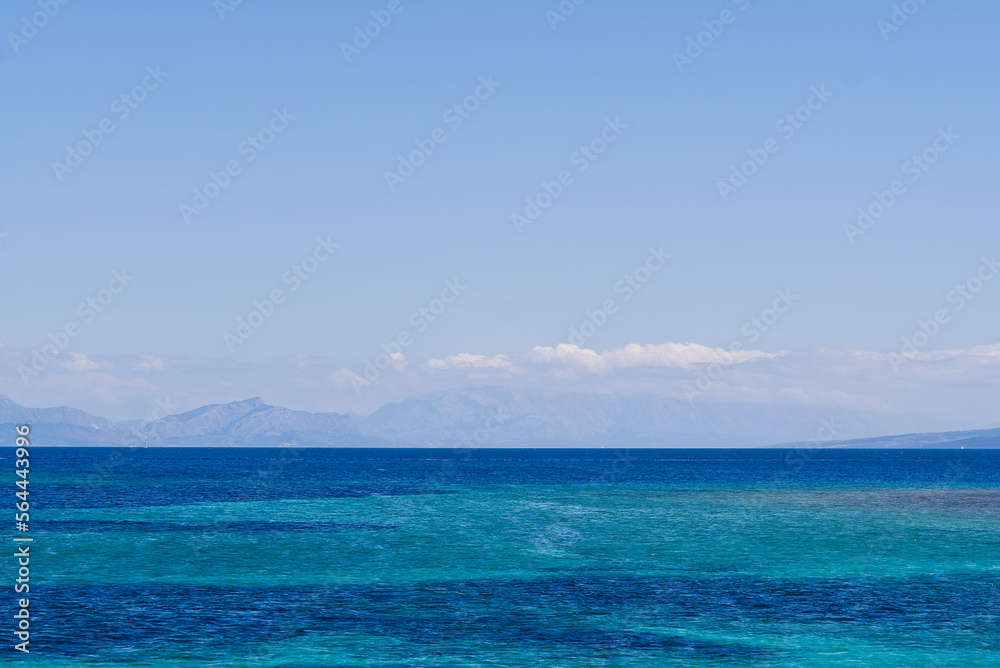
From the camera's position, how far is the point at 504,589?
48.2 m

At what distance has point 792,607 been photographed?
145 ft

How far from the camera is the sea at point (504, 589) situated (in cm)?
3559

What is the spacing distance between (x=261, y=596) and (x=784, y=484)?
13276 centimetres

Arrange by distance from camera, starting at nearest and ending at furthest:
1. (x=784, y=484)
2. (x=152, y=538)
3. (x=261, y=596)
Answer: (x=261, y=596) < (x=152, y=538) < (x=784, y=484)

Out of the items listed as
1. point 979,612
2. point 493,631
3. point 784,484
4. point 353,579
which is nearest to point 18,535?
point 353,579

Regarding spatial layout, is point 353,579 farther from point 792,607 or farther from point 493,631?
point 792,607

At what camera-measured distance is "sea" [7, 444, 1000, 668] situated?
35594 mm

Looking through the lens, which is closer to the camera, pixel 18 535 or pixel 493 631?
pixel 493 631

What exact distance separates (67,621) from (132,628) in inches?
128

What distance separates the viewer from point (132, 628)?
1512 inches

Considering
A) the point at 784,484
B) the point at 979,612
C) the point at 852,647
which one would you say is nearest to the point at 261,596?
the point at 852,647

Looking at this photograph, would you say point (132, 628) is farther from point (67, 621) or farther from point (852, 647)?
point (852, 647)

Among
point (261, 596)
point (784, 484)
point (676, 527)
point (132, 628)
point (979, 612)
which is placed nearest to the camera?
point (132, 628)

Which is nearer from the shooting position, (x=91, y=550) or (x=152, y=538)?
(x=91, y=550)
